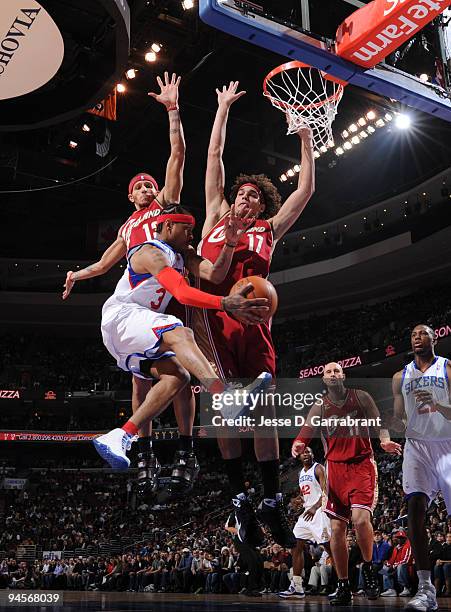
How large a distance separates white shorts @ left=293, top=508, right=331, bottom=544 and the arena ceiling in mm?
5913

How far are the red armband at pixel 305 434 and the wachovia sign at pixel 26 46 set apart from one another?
4254 mm

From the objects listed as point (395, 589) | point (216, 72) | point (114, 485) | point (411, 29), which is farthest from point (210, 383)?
point (114, 485)

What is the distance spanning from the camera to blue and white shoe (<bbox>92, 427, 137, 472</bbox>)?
4.16 m

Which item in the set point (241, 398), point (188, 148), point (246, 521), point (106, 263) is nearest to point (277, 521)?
point (246, 521)

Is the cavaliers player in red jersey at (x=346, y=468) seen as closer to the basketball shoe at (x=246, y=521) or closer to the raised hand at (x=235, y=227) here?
the basketball shoe at (x=246, y=521)

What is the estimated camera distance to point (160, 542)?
19656 millimetres

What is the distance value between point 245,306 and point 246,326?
73 cm

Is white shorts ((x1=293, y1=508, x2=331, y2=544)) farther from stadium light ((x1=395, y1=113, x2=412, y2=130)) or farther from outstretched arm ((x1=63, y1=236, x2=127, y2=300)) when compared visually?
stadium light ((x1=395, y1=113, x2=412, y2=130))

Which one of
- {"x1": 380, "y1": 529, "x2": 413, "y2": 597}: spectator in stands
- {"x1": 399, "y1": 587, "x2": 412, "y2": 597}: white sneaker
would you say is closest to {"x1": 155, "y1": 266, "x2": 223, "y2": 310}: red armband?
{"x1": 380, "y1": 529, "x2": 413, "y2": 597}: spectator in stands

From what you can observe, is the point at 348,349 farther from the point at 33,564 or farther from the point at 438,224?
the point at 33,564

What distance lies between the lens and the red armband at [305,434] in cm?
571

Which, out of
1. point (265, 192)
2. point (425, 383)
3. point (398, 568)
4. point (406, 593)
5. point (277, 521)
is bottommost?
point (406, 593)

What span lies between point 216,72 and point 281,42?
13.4 metres

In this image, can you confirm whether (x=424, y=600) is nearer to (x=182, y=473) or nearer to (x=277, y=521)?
(x=277, y=521)
